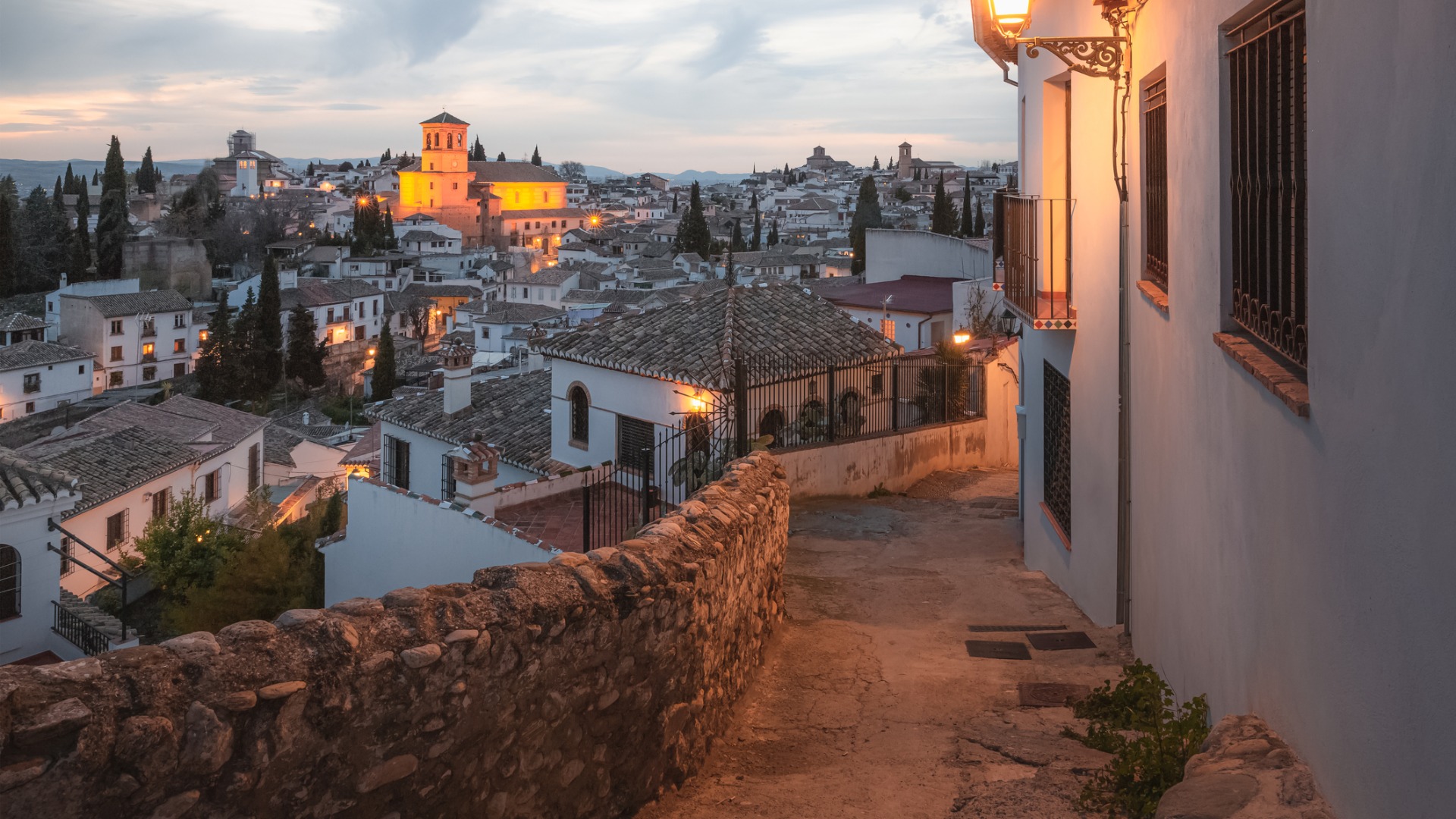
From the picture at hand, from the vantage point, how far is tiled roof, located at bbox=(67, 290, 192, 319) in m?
60.7

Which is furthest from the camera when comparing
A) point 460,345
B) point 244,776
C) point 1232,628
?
point 460,345

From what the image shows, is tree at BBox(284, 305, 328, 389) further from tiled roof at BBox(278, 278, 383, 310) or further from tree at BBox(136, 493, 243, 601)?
tree at BBox(136, 493, 243, 601)

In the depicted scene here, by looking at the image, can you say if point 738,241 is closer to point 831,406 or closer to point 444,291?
point 444,291

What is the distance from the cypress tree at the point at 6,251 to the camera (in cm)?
6806

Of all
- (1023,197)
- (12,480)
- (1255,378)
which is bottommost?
(12,480)

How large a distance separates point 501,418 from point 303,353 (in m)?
45.3

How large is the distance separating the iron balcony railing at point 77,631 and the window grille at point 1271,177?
70.8 feet

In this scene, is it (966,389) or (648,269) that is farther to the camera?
(648,269)

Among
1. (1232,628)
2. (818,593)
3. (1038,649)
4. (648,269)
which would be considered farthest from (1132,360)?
(648,269)

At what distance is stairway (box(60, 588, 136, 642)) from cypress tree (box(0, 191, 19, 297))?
54164mm

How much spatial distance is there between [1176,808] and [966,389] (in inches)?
606

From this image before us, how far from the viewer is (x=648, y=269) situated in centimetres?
7669

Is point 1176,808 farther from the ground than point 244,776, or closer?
closer

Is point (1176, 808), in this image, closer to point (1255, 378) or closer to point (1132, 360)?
point (1255, 378)
